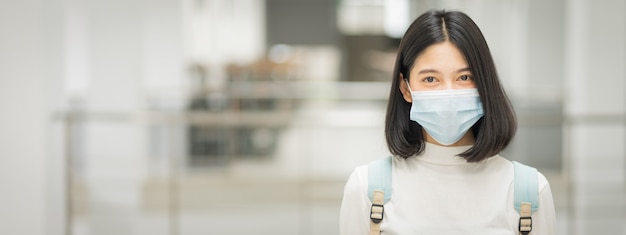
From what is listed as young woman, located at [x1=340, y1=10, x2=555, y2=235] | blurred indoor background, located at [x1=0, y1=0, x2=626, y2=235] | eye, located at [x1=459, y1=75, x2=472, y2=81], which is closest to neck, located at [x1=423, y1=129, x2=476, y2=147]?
young woman, located at [x1=340, y1=10, x2=555, y2=235]

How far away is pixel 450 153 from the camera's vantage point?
1.58 m

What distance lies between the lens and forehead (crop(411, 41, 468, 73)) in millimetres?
1518

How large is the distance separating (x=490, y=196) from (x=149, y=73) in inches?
249

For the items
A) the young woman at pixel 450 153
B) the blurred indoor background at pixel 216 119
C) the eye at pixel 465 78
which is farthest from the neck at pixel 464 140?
the blurred indoor background at pixel 216 119

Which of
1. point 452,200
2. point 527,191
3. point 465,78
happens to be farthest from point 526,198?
point 465,78

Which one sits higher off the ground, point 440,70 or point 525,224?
point 440,70

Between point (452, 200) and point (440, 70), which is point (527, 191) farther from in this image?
point (440, 70)

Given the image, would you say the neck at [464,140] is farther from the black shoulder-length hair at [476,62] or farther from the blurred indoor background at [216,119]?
the blurred indoor background at [216,119]

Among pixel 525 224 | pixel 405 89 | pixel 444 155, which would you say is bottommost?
pixel 525 224

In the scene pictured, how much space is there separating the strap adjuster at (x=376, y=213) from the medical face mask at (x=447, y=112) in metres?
0.18

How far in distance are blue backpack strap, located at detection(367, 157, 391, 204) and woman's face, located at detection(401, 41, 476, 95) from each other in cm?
16

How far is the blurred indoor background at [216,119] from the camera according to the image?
13.6 ft

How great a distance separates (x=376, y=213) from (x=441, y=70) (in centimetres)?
29

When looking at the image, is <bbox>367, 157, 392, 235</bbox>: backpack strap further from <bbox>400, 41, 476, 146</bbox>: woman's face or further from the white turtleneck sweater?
<bbox>400, 41, 476, 146</bbox>: woman's face
